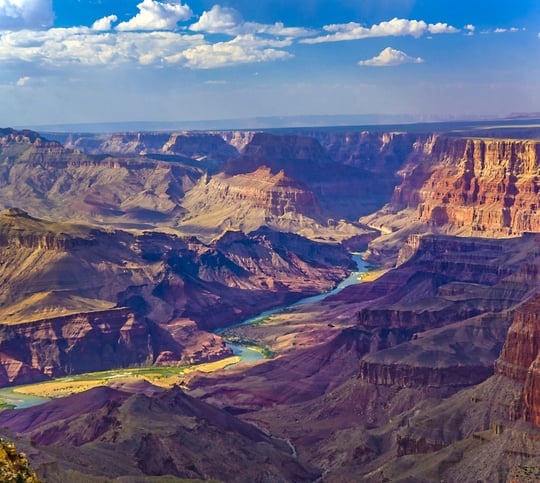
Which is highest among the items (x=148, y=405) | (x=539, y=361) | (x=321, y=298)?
(x=539, y=361)

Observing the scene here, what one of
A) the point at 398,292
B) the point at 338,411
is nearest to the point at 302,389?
the point at 338,411

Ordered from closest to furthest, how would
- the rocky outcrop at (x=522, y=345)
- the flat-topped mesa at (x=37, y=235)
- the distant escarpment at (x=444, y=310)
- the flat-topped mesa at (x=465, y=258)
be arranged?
the rocky outcrop at (x=522, y=345)
the distant escarpment at (x=444, y=310)
the flat-topped mesa at (x=37, y=235)
the flat-topped mesa at (x=465, y=258)

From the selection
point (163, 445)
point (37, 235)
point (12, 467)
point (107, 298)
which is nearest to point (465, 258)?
point (107, 298)

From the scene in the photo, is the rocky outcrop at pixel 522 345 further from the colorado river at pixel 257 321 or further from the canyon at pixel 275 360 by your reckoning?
the colorado river at pixel 257 321

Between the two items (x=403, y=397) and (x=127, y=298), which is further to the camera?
(x=127, y=298)

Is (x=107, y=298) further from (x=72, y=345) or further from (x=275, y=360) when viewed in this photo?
(x=275, y=360)

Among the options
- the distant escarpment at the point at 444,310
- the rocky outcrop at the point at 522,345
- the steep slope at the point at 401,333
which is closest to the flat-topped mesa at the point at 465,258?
the distant escarpment at the point at 444,310

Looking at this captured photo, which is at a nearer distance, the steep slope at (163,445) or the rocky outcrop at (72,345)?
the steep slope at (163,445)

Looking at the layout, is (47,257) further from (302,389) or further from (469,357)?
(469,357)
